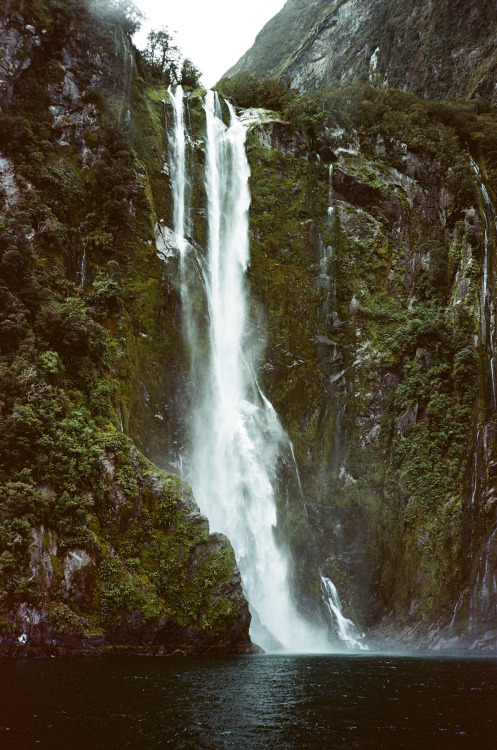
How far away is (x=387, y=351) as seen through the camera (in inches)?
1118

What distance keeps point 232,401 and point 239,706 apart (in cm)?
1802

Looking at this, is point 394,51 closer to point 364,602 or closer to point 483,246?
point 483,246

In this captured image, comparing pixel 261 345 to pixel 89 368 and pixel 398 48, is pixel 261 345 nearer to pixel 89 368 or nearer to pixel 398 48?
pixel 89 368

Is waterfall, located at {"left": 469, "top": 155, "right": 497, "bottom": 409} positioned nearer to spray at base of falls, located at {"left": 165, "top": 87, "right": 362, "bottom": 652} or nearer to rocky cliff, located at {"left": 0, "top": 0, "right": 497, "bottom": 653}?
rocky cliff, located at {"left": 0, "top": 0, "right": 497, "bottom": 653}

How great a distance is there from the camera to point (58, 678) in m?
11.4

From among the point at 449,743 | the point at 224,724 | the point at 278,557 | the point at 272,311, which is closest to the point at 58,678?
the point at 224,724

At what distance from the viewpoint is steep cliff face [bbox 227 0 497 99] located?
40.3 m

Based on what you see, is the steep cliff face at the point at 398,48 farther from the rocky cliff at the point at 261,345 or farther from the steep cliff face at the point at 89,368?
the steep cliff face at the point at 89,368

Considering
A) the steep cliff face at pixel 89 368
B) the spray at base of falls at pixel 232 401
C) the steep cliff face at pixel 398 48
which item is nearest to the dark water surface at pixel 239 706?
the steep cliff face at pixel 89 368

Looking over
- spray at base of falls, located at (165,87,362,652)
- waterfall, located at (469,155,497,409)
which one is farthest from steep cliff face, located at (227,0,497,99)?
spray at base of falls, located at (165,87,362,652)

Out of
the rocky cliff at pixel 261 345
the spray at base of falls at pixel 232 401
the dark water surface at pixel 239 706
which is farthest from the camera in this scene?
the spray at base of falls at pixel 232 401

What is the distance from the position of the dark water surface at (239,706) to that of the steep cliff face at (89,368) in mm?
2522

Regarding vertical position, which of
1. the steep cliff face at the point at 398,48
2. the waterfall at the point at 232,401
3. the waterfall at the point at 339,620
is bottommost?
the waterfall at the point at 339,620

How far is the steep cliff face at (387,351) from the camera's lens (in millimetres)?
22422
